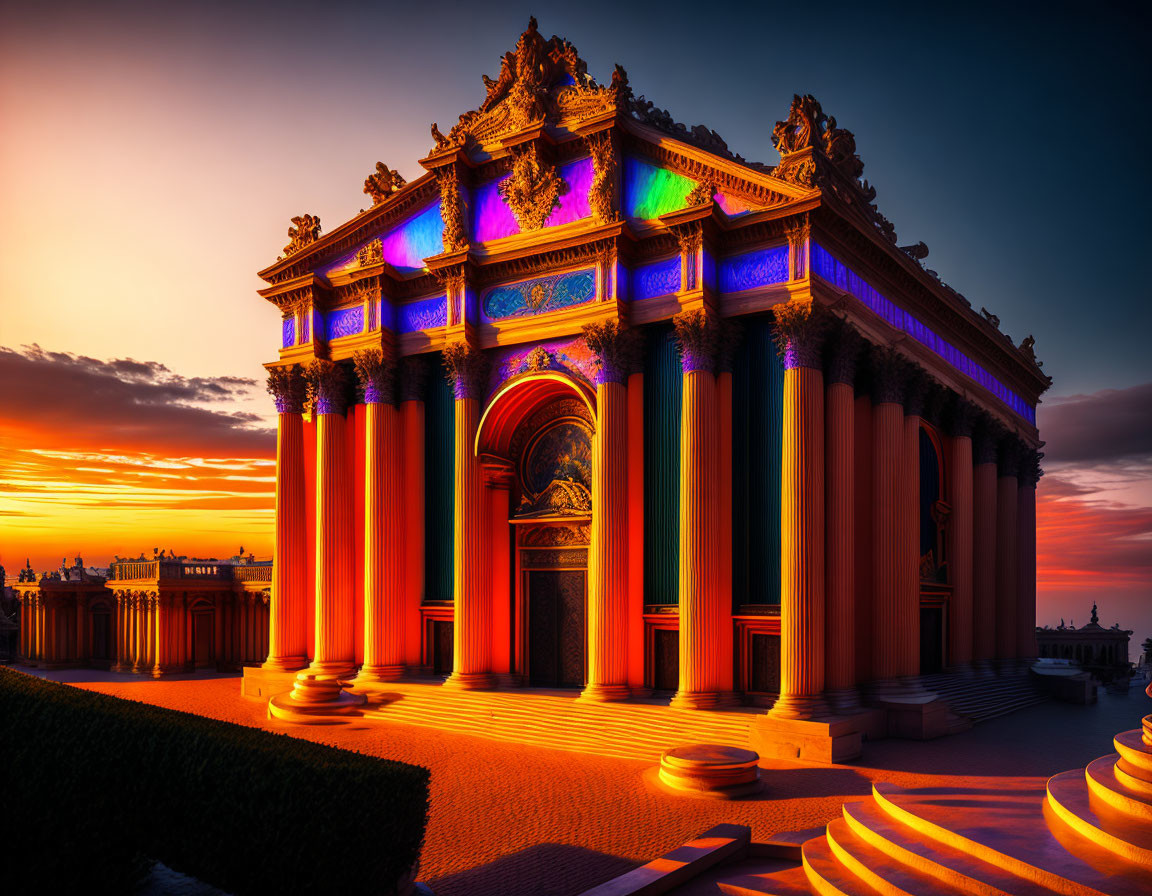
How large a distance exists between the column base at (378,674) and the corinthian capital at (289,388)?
8887 mm

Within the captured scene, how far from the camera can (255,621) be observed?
35.9m

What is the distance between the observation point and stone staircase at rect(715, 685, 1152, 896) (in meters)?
8.62

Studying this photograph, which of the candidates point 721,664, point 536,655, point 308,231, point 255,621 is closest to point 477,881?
point 721,664

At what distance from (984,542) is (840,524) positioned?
14.0 m

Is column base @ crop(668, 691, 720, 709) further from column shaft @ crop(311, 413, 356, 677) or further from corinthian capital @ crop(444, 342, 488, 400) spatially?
column shaft @ crop(311, 413, 356, 677)

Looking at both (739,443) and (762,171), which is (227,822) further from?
(762,171)

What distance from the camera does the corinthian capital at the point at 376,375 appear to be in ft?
87.2

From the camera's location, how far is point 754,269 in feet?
70.9

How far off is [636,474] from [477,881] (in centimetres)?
1313

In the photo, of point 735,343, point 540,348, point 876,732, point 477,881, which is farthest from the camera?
point 540,348

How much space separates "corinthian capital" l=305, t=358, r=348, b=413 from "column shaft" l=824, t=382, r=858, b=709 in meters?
15.0

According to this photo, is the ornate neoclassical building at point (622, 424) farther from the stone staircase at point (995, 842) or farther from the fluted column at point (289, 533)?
the stone staircase at point (995, 842)

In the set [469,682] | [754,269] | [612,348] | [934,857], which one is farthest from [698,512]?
[934,857]

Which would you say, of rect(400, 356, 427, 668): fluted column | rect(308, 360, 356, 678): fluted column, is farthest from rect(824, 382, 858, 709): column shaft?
rect(308, 360, 356, 678): fluted column
